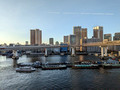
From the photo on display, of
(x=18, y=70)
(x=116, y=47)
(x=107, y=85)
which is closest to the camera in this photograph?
(x=107, y=85)

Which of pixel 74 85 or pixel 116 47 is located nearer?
pixel 74 85

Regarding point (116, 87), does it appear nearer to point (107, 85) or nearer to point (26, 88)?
point (107, 85)

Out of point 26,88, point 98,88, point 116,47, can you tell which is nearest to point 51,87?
point 26,88

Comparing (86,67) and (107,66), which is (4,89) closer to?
(86,67)

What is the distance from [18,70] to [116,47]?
19061cm

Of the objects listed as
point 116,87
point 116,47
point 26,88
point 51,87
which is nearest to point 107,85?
point 116,87

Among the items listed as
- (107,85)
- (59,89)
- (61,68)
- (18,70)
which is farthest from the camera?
(61,68)

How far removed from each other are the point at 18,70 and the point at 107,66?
36.0 m

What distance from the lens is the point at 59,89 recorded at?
937 inches

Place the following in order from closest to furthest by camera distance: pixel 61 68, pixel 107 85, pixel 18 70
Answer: pixel 107 85 → pixel 18 70 → pixel 61 68

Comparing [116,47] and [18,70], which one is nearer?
[18,70]

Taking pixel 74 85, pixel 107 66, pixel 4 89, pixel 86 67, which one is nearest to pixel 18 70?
pixel 4 89

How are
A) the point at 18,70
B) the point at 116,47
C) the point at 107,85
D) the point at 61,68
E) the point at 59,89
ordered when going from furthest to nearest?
1. the point at 116,47
2. the point at 61,68
3. the point at 18,70
4. the point at 107,85
5. the point at 59,89

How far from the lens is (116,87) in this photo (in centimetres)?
2425
